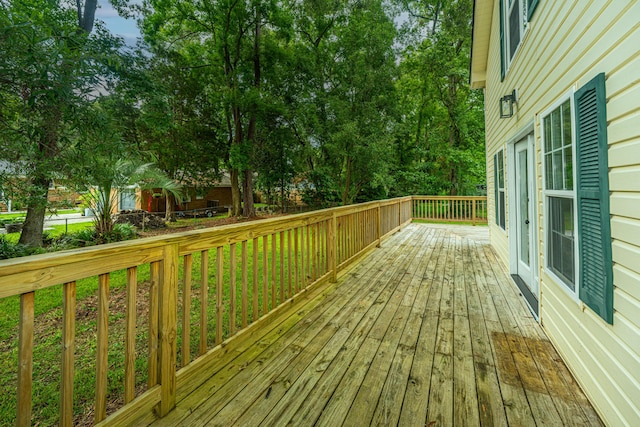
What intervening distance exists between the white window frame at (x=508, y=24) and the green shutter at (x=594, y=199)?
202 cm

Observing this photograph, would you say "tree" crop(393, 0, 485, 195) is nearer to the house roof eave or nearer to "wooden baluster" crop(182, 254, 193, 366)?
the house roof eave

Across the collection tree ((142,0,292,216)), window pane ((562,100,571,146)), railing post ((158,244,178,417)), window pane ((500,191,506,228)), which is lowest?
railing post ((158,244,178,417))

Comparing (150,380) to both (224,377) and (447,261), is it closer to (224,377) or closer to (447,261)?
(224,377)

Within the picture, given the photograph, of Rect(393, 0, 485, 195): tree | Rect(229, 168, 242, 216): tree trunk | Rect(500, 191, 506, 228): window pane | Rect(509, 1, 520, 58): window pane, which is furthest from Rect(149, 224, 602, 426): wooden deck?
Rect(229, 168, 242, 216): tree trunk

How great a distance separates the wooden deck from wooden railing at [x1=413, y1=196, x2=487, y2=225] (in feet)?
27.5

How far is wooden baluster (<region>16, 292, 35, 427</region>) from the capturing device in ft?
3.43

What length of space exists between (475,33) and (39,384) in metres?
7.83

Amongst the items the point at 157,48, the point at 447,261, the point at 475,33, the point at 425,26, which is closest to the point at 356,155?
the point at 475,33

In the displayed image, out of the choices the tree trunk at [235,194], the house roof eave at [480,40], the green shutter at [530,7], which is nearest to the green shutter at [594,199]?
the green shutter at [530,7]

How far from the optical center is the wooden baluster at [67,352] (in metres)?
1.19

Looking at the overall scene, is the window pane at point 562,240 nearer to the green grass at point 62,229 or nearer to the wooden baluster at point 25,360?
the wooden baluster at point 25,360

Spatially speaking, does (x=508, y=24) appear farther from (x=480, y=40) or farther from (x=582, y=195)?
(x=582, y=195)

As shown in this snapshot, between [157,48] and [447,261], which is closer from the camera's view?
[447,261]

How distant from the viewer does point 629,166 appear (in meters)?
1.36
